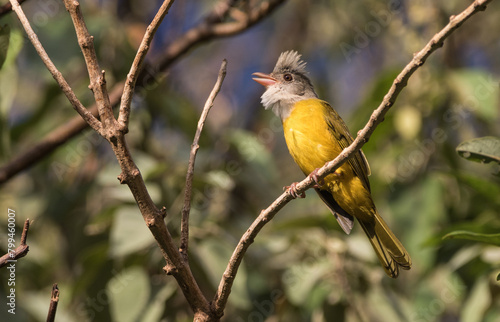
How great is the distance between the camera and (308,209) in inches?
240

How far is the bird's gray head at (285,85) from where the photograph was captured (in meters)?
3.57

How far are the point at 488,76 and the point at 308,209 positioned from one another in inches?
96.4

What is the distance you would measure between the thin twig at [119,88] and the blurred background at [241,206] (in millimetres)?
107

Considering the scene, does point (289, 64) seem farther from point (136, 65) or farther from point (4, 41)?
point (136, 65)

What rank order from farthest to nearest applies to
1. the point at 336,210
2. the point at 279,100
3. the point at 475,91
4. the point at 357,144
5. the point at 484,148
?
the point at 475,91, the point at 279,100, the point at 336,210, the point at 484,148, the point at 357,144

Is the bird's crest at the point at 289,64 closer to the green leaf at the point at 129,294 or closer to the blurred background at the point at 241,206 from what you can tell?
the blurred background at the point at 241,206

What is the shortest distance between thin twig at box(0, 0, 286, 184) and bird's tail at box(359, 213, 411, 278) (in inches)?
59.3

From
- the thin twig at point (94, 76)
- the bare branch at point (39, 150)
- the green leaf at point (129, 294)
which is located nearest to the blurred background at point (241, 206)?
Result: the green leaf at point (129, 294)

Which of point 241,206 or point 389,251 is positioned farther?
point 241,206

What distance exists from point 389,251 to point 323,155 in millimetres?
611

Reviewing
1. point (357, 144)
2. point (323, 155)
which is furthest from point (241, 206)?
point (357, 144)

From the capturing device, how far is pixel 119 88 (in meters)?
3.69

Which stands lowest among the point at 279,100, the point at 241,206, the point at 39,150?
the point at 241,206

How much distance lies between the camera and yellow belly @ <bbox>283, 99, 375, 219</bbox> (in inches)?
128
